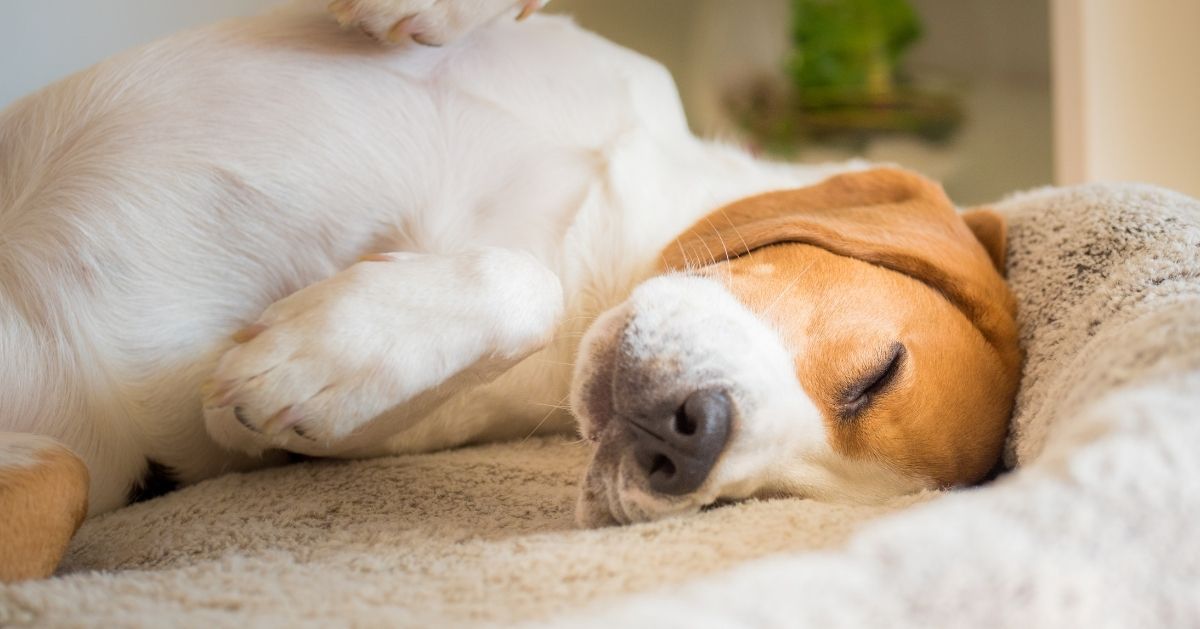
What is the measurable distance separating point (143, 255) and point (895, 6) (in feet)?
11.3

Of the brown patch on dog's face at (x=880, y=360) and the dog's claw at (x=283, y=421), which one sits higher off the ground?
the dog's claw at (x=283, y=421)

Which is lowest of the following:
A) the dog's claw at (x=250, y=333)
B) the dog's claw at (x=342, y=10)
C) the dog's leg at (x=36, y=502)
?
the dog's leg at (x=36, y=502)

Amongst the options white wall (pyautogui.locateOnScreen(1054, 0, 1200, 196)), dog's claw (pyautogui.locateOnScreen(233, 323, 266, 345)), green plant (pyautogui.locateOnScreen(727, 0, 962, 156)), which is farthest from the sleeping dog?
green plant (pyautogui.locateOnScreen(727, 0, 962, 156))

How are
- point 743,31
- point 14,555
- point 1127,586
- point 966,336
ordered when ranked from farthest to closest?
point 743,31, point 966,336, point 14,555, point 1127,586

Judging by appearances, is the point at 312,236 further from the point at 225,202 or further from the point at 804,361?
the point at 804,361

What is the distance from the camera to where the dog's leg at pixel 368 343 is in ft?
4.01

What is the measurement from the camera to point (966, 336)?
1.48 metres

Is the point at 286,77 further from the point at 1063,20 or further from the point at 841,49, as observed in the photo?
the point at 841,49

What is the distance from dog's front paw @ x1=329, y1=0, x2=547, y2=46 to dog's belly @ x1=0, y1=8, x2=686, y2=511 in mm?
76

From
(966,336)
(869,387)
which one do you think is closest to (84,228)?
(869,387)

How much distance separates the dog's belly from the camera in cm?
141

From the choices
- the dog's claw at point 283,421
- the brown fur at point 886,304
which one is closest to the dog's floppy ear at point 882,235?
the brown fur at point 886,304

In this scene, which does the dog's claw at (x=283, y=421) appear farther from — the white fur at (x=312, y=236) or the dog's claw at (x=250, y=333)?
the dog's claw at (x=250, y=333)

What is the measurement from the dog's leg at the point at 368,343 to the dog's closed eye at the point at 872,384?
1.39 ft
